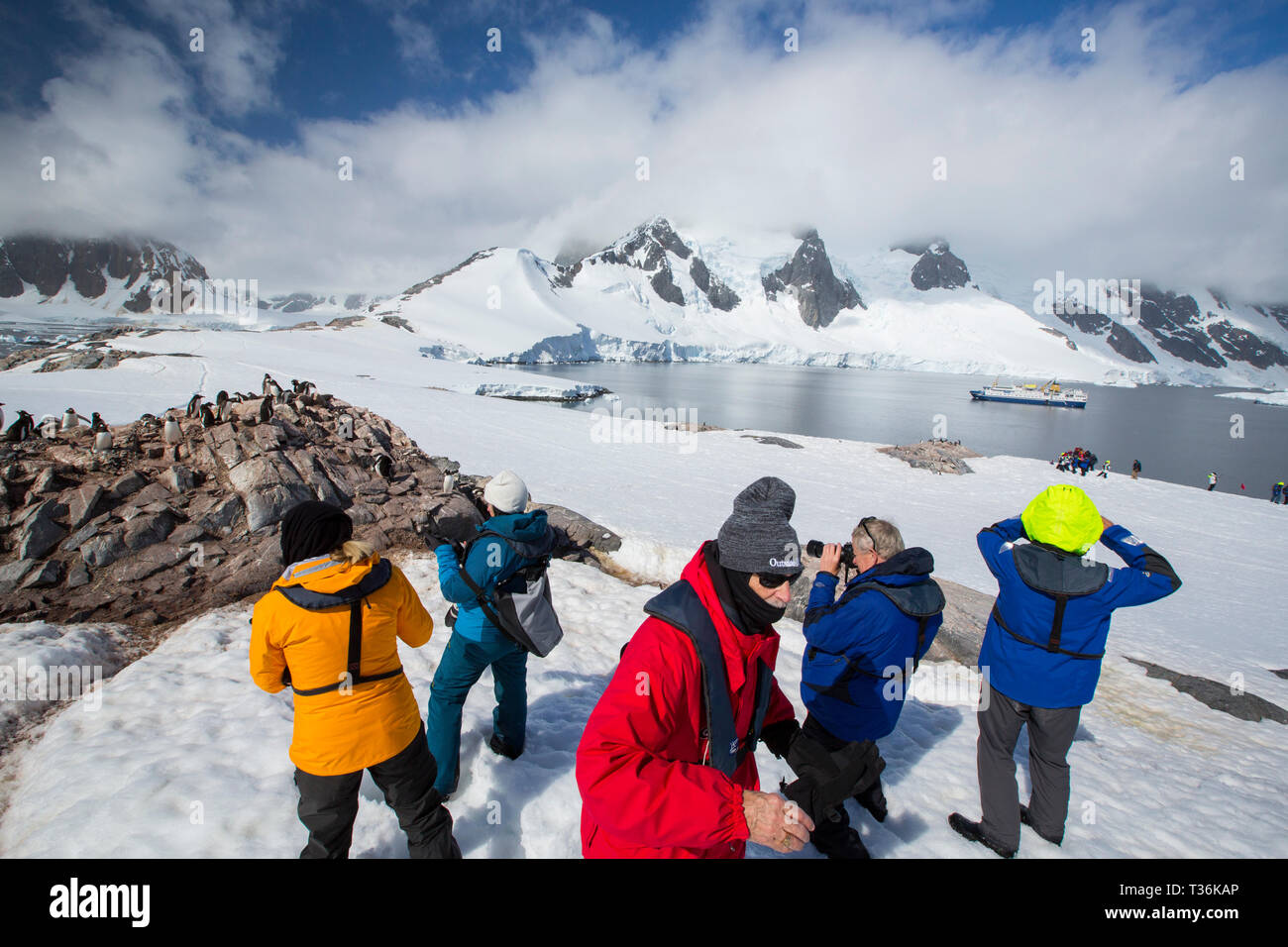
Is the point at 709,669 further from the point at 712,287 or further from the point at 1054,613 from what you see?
the point at 712,287

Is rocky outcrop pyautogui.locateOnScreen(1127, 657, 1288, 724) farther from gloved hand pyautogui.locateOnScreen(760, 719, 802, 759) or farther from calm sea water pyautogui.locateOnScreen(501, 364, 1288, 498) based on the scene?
calm sea water pyautogui.locateOnScreen(501, 364, 1288, 498)

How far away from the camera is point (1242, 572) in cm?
1270

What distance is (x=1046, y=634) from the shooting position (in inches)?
120

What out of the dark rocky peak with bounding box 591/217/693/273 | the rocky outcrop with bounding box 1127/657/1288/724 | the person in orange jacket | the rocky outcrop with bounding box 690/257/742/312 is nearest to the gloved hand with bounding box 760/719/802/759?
the person in orange jacket

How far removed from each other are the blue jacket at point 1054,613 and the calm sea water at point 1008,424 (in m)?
39.4

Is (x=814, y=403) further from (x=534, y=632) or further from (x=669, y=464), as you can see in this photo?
(x=534, y=632)

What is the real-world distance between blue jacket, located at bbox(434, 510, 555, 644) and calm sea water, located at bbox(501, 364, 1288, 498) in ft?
131

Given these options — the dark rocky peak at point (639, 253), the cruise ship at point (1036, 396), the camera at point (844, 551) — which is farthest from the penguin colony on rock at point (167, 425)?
the dark rocky peak at point (639, 253)

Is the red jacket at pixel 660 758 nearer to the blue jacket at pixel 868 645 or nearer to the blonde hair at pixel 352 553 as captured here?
the blue jacket at pixel 868 645

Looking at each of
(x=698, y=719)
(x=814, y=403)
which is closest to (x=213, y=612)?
(x=698, y=719)

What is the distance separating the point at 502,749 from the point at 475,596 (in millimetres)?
1571

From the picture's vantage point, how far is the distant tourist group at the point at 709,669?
5.37ft

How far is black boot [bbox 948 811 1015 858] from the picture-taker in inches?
133

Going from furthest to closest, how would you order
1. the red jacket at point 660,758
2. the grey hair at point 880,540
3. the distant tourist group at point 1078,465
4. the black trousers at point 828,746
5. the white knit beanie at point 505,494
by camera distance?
the distant tourist group at point 1078,465
the white knit beanie at point 505,494
the grey hair at point 880,540
the black trousers at point 828,746
the red jacket at point 660,758
